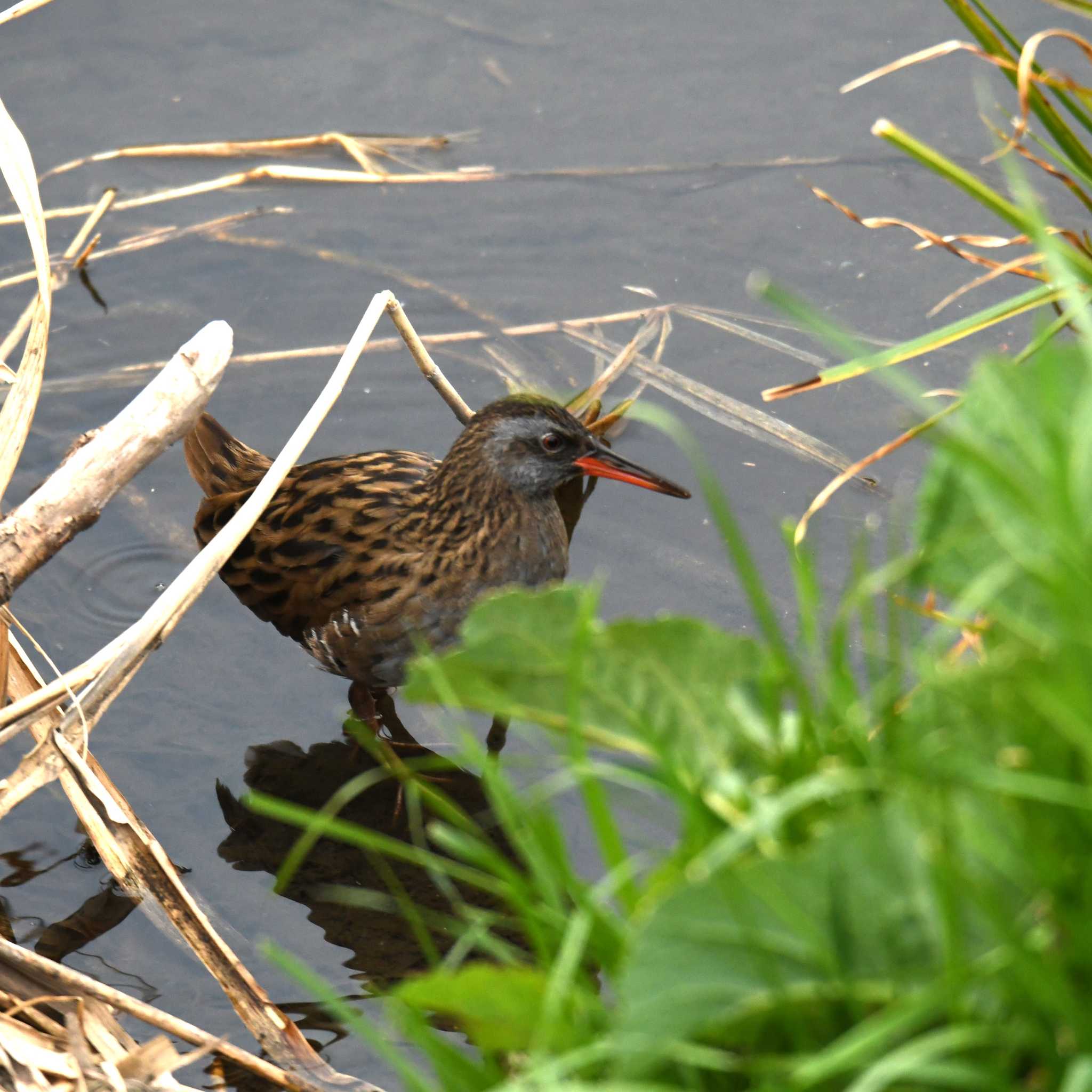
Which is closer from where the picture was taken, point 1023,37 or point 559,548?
point 559,548

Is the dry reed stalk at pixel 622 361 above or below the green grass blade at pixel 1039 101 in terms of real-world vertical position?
below

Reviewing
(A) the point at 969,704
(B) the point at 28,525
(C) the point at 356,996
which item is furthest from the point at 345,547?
(A) the point at 969,704

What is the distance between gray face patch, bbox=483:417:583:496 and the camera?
448 centimetres

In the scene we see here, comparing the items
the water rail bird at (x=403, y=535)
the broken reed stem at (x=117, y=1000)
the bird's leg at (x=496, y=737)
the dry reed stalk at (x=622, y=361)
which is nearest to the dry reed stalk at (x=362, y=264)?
the dry reed stalk at (x=622, y=361)

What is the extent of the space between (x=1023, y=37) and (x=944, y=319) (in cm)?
130

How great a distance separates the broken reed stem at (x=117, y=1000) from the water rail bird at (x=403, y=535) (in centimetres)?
160

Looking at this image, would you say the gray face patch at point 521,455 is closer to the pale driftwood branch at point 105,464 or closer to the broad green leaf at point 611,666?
the pale driftwood branch at point 105,464

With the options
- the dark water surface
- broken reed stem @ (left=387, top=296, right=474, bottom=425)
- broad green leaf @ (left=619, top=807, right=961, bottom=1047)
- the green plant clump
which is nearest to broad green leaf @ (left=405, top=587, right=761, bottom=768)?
the green plant clump

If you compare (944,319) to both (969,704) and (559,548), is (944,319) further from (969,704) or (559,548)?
(969,704)

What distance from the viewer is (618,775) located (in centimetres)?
179

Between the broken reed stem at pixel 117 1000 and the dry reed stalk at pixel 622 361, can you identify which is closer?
the broken reed stem at pixel 117 1000

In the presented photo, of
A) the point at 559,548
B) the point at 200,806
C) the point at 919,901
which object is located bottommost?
the point at 200,806

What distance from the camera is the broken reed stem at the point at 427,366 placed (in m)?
4.38

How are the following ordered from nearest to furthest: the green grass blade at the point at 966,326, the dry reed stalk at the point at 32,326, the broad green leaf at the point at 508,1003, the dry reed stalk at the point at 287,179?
the broad green leaf at the point at 508,1003 < the green grass blade at the point at 966,326 < the dry reed stalk at the point at 32,326 < the dry reed stalk at the point at 287,179
